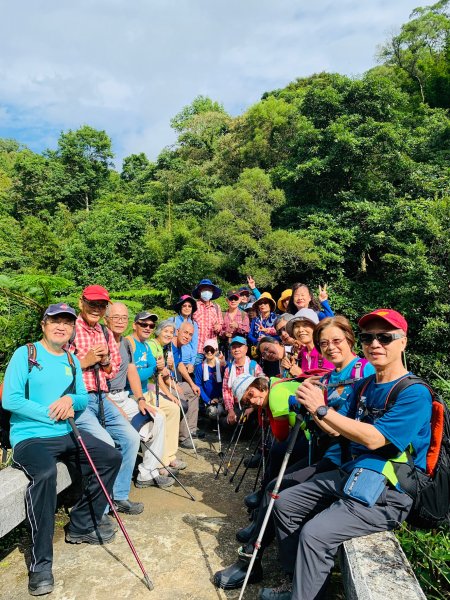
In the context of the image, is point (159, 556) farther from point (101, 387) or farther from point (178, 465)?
point (178, 465)

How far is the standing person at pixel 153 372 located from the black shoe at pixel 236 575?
1956mm

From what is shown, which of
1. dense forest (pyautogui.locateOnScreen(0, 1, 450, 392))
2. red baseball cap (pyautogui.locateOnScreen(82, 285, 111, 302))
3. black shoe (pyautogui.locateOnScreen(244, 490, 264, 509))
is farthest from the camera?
dense forest (pyautogui.locateOnScreen(0, 1, 450, 392))

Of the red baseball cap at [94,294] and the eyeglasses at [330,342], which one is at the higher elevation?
the red baseball cap at [94,294]

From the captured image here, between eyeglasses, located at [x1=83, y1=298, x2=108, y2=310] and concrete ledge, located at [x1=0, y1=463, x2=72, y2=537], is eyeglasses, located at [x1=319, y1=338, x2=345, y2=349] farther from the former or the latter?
concrete ledge, located at [x1=0, y1=463, x2=72, y2=537]

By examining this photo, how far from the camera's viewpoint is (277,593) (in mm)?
2740

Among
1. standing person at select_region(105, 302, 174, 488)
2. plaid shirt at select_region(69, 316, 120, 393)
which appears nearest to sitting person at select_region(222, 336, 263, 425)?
standing person at select_region(105, 302, 174, 488)

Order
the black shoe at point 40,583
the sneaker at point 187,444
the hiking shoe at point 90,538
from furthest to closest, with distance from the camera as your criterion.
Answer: the sneaker at point 187,444 < the hiking shoe at point 90,538 < the black shoe at point 40,583

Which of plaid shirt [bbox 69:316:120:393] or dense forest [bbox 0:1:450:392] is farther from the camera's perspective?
dense forest [bbox 0:1:450:392]

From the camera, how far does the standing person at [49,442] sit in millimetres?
2990

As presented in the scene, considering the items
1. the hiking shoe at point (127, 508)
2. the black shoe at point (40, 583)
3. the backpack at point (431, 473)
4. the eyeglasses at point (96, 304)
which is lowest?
the hiking shoe at point (127, 508)

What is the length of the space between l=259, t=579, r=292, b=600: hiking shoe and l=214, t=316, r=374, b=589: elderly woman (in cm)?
21

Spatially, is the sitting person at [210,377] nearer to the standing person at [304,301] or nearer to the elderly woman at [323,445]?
the standing person at [304,301]

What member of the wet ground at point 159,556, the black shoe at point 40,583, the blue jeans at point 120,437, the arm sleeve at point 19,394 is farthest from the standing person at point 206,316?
the black shoe at point 40,583

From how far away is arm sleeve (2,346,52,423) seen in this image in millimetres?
3207
